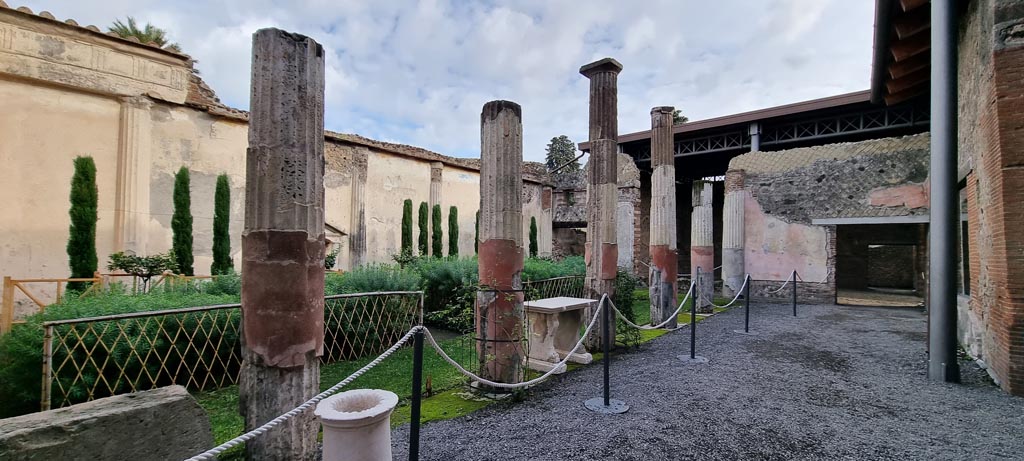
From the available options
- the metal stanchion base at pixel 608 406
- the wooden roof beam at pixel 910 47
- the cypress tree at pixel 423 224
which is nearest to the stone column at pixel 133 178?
the cypress tree at pixel 423 224

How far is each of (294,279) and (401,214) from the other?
564 inches

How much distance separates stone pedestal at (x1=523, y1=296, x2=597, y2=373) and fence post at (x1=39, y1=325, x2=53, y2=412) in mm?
4219

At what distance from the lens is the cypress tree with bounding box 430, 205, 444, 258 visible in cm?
1744

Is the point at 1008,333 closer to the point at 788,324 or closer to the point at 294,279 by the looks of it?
the point at 788,324

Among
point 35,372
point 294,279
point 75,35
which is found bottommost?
point 35,372

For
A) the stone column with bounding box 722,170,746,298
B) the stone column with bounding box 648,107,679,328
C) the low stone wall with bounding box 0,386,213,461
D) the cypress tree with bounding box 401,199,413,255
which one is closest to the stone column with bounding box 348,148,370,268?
the cypress tree with bounding box 401,199,413,255

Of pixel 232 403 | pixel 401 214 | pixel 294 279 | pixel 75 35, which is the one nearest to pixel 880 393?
pixel 294 279

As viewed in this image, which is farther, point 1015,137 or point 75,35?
point 75,35

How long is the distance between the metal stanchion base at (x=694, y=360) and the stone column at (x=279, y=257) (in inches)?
182

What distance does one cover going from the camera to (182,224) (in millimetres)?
11109

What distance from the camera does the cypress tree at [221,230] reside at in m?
11.5

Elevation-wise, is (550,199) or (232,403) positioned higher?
(550,199)

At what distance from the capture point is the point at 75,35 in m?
10.5

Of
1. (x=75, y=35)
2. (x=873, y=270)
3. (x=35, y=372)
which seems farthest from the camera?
(x=873, y=270)
